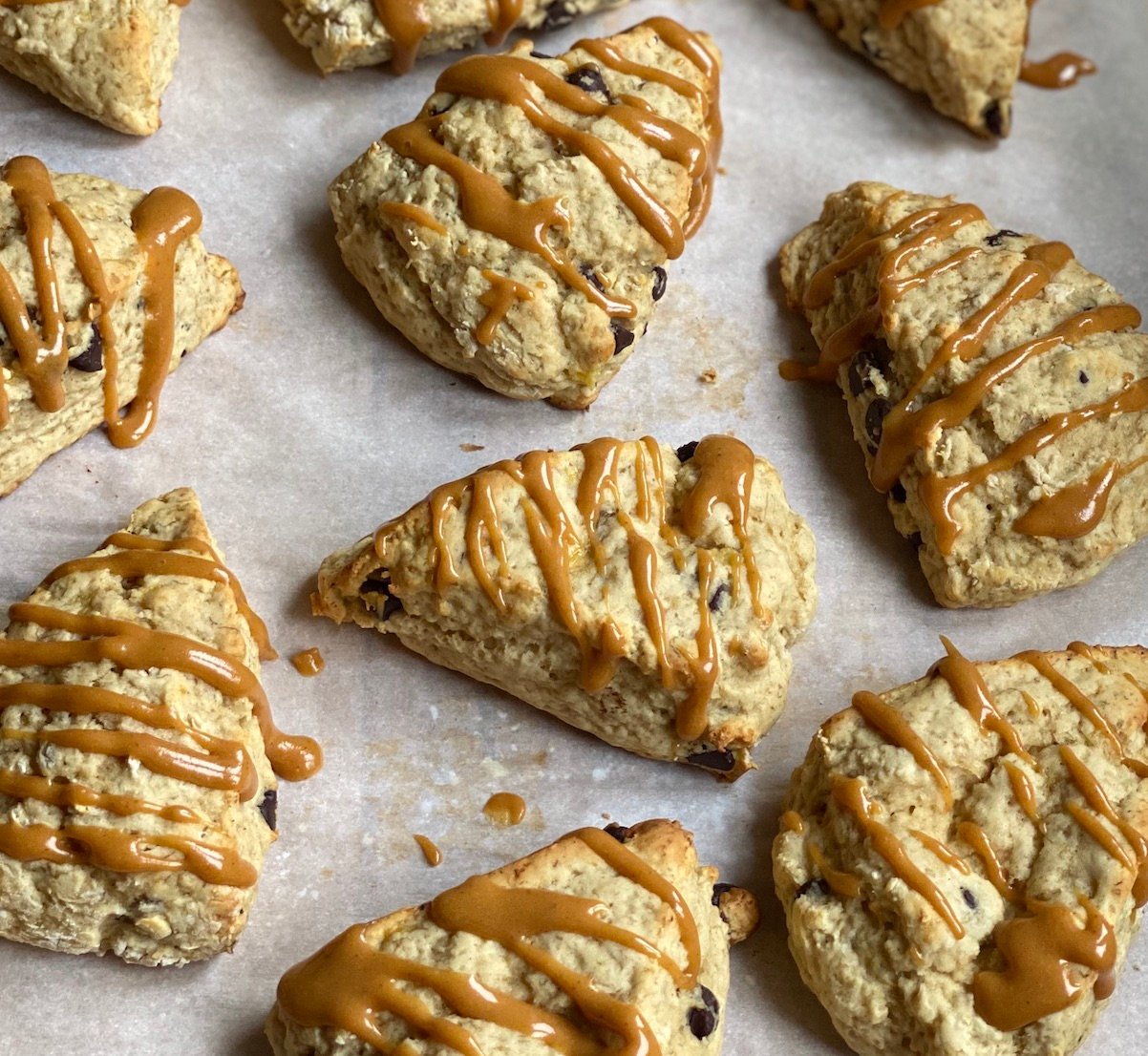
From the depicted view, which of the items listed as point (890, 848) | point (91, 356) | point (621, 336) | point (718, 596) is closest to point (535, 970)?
point (890, 848)

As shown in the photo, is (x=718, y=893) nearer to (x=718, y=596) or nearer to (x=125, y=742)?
(x=718, y=596)

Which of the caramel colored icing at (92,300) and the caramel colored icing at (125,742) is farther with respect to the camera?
the caramel colored icing at (92,300)

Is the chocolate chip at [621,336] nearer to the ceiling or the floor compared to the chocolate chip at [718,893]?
nearer to the ceiling

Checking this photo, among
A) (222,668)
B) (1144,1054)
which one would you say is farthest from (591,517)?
(1144,1054)

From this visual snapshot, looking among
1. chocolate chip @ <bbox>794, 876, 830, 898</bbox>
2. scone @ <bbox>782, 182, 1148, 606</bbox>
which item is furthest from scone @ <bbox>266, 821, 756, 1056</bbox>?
scone @ <bbox>782, 182, 1148, 606</bbox>

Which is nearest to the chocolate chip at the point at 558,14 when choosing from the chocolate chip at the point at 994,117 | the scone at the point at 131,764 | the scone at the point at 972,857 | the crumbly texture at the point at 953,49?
the crumbly texture at the point at 953,49

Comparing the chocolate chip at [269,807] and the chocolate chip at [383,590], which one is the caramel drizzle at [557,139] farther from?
the chocolate chip at [269,807]

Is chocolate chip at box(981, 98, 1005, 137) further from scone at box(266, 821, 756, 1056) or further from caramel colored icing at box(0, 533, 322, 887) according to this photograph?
caramel colored icing at box(0, 533, 322, 887)
